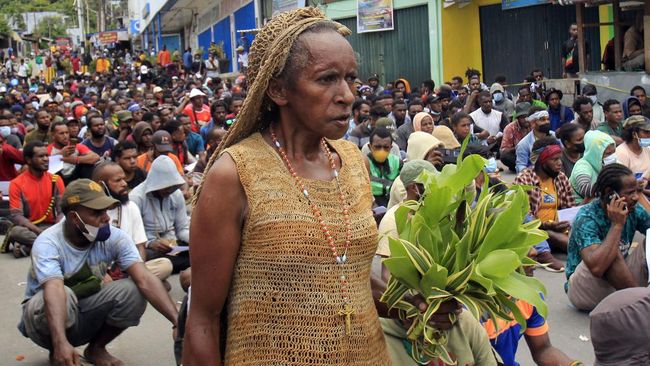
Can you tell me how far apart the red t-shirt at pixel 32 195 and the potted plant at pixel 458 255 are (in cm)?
752

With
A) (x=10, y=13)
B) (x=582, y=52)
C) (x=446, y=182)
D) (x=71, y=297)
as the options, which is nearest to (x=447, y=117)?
(x=582, y=52)

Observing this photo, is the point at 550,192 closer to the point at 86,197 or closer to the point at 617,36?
the point at 86,197

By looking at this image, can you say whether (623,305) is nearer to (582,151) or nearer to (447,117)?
(582,151)

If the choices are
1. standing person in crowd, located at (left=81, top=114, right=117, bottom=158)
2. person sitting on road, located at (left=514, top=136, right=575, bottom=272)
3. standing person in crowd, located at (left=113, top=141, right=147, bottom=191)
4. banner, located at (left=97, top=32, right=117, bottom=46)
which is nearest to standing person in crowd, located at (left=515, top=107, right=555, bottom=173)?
person sitting on road, located at (left=514, top=136, right=575, bottom=272)

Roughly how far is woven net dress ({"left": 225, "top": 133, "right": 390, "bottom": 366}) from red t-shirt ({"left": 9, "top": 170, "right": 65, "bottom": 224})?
25.5 ft

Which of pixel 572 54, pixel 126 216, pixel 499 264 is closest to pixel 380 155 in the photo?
pixel 126 216

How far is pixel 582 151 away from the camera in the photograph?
1037 centimetres

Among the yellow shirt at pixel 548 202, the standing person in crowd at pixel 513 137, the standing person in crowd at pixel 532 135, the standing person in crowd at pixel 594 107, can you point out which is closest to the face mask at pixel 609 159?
the yellow shirt at pixel 548 202

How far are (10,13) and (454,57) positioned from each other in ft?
229

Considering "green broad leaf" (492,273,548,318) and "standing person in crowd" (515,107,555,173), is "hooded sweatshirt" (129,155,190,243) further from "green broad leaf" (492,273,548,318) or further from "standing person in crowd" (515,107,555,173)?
"green broad leaf" (492,273,548,318)

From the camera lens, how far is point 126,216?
23.9 feet

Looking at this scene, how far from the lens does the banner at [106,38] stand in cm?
6462

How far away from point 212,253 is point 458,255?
0.80m

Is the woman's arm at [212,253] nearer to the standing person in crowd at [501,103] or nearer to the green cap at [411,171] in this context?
the green cap at [411,171]
